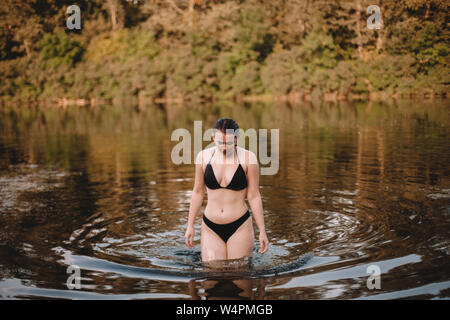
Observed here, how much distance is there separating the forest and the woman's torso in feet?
124

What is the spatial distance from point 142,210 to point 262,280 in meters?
4.02

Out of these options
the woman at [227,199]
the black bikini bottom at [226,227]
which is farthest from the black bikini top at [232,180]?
the black bikini bottom at [226,227]

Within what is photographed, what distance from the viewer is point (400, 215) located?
827cm

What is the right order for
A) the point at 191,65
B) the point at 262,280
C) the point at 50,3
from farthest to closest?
the point at 50,3, the point at 191,65, the point at 262,280

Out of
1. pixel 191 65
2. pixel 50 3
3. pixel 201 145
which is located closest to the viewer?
pixel 201 145

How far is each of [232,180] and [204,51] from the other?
1905 inches

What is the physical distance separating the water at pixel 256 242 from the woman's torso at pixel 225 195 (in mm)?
586

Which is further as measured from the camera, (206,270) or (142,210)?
(142,210)

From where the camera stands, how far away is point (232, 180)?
5.69m

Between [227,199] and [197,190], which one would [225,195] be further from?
[197,190]

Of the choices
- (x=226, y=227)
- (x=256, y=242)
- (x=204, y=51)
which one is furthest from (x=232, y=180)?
(x=204, y=51)

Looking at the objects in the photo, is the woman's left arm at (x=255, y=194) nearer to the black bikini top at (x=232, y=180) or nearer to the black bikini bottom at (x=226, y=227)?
the black bikini top at (x=232, y=180)

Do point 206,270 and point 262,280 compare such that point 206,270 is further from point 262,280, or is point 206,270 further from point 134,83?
point 134,83


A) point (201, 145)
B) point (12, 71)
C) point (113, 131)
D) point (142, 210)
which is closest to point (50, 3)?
point (12, 71)
